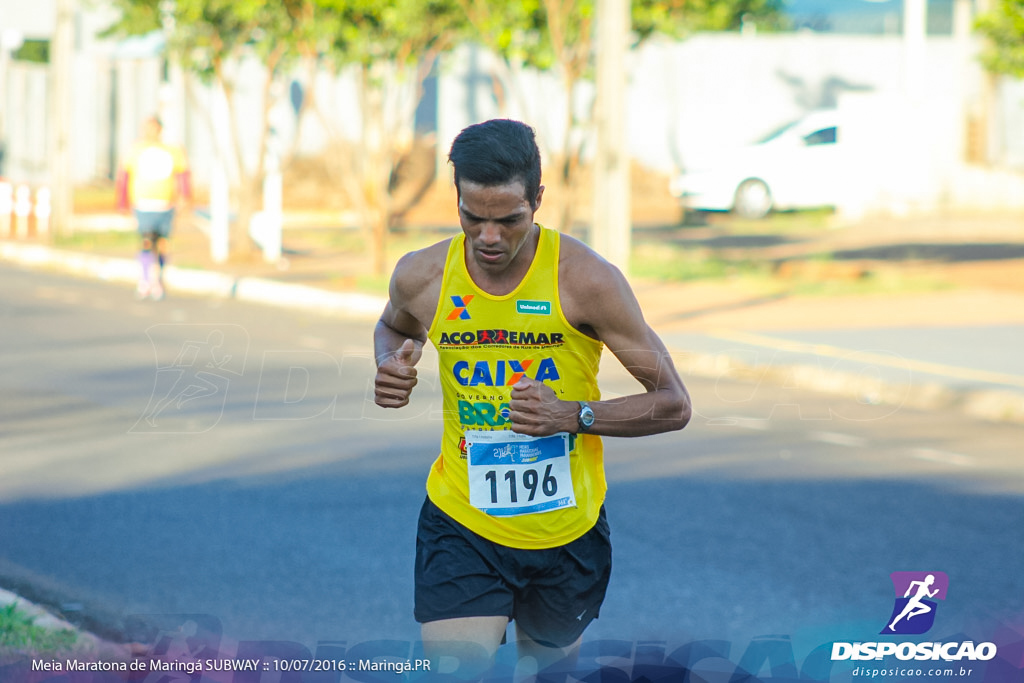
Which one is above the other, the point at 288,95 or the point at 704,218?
the point at 288,95

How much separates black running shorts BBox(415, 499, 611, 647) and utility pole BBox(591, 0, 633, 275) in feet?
41.6

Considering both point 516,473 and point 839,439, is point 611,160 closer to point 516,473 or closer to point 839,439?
point 839,439

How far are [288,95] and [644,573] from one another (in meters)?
33.2

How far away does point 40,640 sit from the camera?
5.03 meters

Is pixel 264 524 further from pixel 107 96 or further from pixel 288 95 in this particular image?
pixel 107 96

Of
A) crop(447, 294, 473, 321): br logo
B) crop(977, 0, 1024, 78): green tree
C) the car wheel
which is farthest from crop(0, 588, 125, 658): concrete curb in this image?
the car wheel

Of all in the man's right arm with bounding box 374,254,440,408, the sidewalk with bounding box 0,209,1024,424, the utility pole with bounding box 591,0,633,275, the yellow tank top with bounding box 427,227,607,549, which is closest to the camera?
the yellow tank top with bounding box 427,227,607,549

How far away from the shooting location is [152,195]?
18203mm

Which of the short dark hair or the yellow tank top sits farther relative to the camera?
the yellow tank top

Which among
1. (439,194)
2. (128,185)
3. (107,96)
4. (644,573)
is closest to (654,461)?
(644,573)

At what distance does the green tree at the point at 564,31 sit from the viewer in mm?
19255

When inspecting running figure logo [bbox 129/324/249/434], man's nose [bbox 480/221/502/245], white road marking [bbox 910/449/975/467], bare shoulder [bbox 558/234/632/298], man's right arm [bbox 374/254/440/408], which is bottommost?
white road marking [bbox 910/449/975/467]

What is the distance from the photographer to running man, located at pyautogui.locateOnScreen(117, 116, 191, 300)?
715 inches

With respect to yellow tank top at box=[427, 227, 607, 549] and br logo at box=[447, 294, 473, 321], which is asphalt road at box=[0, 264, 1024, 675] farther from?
br logo at box=[447, 294, 473, 321]
